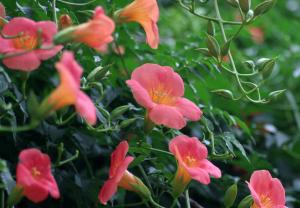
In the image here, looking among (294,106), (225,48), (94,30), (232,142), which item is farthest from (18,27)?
(294,106)

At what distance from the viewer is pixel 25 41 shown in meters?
1.24

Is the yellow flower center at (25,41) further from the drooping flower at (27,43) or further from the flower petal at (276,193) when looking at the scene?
the flower petal at (276,193)

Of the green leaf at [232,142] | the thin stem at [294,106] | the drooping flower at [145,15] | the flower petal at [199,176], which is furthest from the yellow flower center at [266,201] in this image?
the thin stem at [294,106]

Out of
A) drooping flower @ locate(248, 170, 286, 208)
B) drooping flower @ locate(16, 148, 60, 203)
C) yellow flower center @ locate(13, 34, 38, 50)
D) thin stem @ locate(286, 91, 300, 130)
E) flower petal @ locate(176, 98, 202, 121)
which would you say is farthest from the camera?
thin stem @ locate(286, 91, 300, 130)

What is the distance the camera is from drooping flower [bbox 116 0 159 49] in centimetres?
137

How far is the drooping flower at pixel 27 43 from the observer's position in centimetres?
113

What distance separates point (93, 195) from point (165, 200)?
27 cm

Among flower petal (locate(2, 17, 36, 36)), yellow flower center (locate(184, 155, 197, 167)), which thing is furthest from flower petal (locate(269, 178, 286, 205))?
flower petal (locate(2, 17, 36, 36))

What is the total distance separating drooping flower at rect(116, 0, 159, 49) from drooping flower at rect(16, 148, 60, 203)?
1.27ft

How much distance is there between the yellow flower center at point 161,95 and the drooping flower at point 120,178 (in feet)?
0.45

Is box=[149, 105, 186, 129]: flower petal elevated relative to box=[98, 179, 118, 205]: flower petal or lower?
elevated

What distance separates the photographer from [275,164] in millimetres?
2428

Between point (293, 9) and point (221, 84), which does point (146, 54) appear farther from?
point (293, 9)

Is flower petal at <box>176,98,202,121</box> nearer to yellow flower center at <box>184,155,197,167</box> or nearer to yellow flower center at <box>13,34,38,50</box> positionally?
yellow flower center at <box>184,155,197,167</box>
